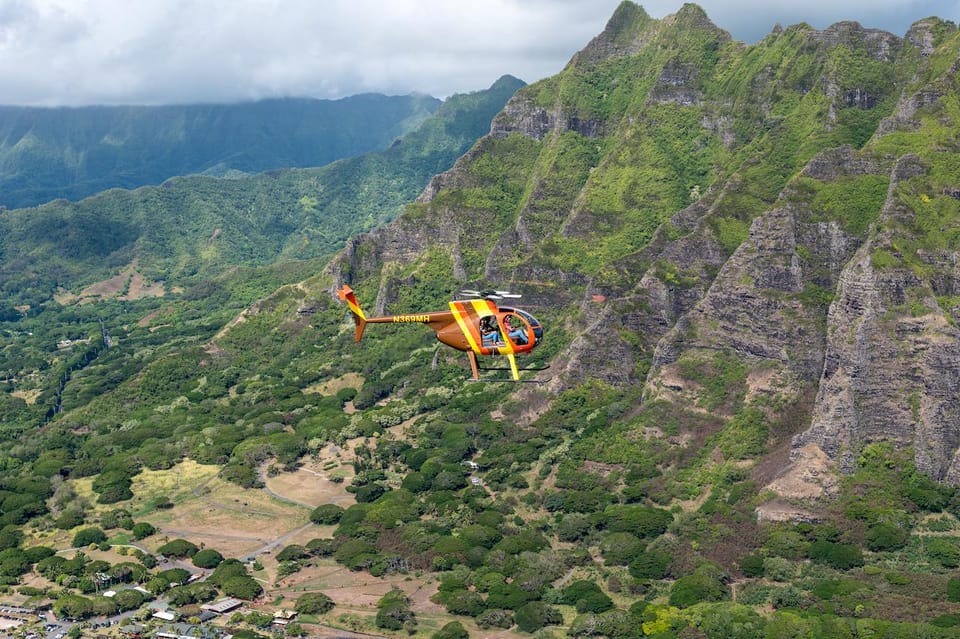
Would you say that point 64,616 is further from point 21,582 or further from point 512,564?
point 512,564

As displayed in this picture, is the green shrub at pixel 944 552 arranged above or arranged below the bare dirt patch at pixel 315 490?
above

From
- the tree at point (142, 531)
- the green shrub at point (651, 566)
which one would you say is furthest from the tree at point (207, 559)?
the green shrub at point (651, 566)

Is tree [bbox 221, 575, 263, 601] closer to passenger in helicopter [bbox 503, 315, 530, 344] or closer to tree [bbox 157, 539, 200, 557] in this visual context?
tree [bbox 157, 539, 200, 557]

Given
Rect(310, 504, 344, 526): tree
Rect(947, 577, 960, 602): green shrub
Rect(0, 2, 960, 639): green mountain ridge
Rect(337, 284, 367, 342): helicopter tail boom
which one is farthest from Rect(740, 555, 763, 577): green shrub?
Rect(310, 504, 344, 526): tree

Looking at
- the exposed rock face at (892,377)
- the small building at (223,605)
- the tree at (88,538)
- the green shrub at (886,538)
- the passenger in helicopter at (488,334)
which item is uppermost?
the passenger in helicopter at (488,334)

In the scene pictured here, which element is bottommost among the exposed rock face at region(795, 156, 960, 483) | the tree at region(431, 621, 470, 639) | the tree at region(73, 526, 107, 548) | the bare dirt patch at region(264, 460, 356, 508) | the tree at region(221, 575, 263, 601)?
the tree at region(431, 621, 470, 639)

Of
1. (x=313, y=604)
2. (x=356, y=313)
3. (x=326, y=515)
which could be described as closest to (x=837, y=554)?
(x=313, y=604)

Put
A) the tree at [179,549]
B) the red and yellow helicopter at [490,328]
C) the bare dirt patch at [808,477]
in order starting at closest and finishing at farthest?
the red and yellow helicopter at [490,328] < the bare dirt patch at [808,477] < the tree at [179,549]

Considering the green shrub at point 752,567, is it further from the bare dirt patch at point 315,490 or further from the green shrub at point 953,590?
the bare dirt patch at point 315,490

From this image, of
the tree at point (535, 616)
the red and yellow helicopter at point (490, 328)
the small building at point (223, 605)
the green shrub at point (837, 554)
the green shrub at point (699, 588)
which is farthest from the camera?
the small building at point (223, 605)

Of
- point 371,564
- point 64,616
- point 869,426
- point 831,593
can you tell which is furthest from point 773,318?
point 64,616

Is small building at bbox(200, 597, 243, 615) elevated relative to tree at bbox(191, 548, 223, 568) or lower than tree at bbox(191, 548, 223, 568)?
lower
